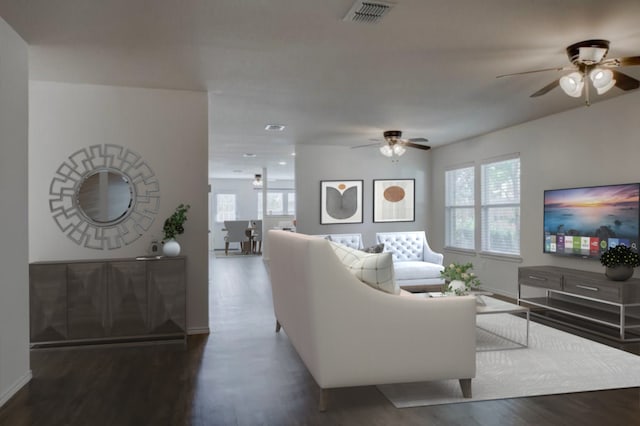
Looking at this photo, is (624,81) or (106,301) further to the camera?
(106,301)

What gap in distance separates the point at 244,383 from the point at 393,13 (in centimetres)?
269

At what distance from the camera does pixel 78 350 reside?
4078 millimetres

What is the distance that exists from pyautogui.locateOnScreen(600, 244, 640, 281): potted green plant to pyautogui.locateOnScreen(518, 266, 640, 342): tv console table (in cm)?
7

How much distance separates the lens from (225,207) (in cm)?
1559

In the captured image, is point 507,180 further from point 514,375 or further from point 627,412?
point 627,412

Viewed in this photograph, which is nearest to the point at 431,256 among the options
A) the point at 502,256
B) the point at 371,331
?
the point at 502,256

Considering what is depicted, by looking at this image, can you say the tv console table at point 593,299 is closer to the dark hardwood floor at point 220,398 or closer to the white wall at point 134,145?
the dark hardwood floor at point 220,398

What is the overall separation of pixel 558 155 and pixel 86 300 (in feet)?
18.4

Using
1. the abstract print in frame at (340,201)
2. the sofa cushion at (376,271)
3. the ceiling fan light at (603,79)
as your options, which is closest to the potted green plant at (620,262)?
the ceiling fan light at (603,79)

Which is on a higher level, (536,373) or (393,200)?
(393,200)

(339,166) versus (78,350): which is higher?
(339,166)

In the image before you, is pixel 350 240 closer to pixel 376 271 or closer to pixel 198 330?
pixel 198 330

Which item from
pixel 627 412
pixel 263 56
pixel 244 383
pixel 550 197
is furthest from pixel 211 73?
pixel 550 197

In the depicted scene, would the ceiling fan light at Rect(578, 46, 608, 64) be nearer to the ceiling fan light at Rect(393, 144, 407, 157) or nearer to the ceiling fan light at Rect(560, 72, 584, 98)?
the ceiling fan light at Rect(560, 72, 584, 98)
